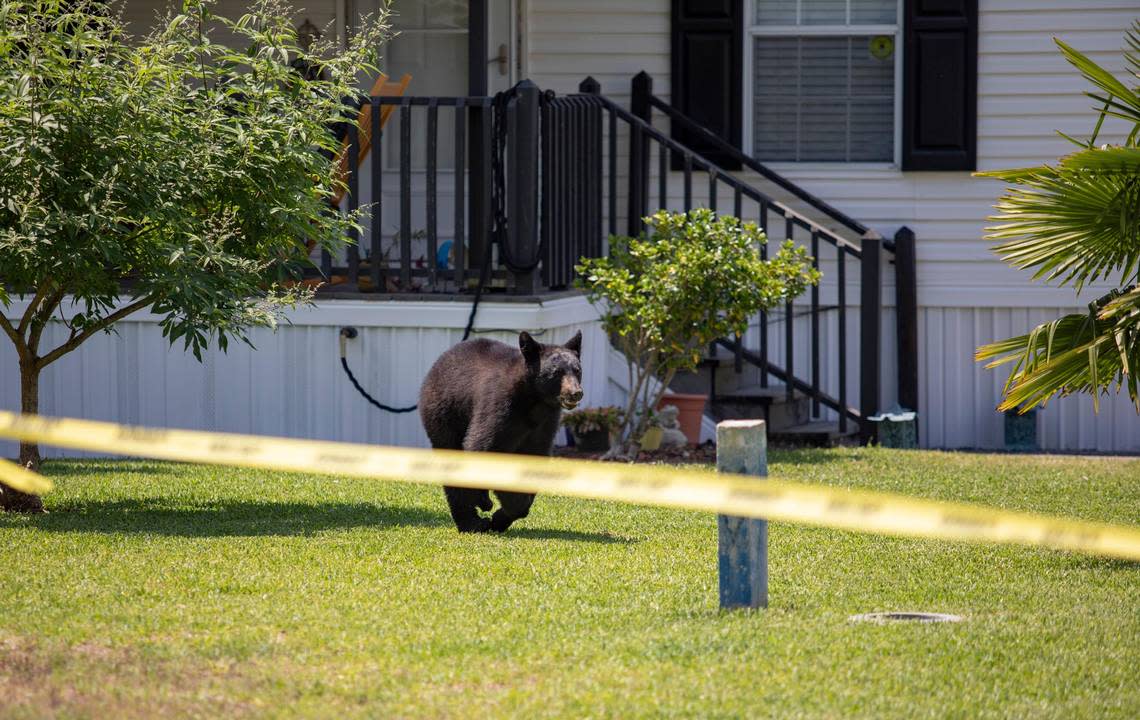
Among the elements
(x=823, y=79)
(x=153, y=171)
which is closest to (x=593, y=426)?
(x=153, y=171)

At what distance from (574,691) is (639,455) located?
600 cm

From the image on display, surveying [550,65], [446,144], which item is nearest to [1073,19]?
[550,65]

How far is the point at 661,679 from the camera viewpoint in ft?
15.5

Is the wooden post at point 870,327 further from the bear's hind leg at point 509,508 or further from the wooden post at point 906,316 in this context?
the bear's hind leg at point 509,508

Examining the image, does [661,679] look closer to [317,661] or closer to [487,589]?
[317,661]

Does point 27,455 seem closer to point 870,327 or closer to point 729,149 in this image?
point 870,327

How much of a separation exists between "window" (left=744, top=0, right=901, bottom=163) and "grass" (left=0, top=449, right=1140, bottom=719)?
17.0 ft

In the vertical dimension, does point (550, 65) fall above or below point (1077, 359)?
above

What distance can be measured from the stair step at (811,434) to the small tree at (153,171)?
4851 mm

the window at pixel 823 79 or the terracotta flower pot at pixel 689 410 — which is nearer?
the terracotta flower pot at pixel 689 410

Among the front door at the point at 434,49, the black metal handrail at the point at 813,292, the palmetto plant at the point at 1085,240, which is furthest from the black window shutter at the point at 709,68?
the palmetto plant at the point at 1085,240

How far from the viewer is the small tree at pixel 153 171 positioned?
291 inches

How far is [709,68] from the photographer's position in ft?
42.8

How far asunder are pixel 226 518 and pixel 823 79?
23.6ft
